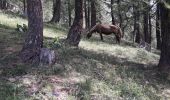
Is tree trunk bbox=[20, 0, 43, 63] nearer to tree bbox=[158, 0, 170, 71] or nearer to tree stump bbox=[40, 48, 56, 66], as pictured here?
tree stump bbox=[40, 48, 56, 66]

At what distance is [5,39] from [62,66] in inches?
181

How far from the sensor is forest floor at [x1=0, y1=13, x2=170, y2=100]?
38.3ft

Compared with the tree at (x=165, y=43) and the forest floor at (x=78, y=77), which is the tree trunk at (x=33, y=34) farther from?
the tree at (x=165, y=43)

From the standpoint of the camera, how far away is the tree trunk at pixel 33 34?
13428 mm

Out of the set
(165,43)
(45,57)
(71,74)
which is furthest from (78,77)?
(165,43)

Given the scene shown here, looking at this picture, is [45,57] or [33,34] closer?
[45,57]

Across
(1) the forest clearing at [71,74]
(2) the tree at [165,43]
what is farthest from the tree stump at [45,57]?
(2) the tree at [165,43]

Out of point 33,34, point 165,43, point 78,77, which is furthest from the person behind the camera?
point 165,43

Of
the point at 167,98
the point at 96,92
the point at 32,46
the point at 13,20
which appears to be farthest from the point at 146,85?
the point at 13,20

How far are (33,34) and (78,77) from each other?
235 centimetres

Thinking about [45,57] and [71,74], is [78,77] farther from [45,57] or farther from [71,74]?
[45,57]

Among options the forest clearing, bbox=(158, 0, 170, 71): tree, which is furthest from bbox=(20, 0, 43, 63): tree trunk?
bbox=(158, 0, 170, 71): tree

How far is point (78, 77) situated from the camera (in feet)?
43.4

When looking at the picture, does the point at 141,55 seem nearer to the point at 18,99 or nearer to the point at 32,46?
the point at 32,46
